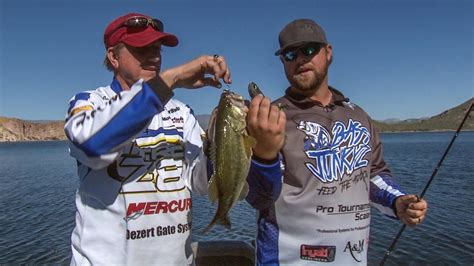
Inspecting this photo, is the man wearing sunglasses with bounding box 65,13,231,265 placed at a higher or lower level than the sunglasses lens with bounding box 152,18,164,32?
lower

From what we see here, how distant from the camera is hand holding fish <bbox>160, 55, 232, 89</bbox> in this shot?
281 cm

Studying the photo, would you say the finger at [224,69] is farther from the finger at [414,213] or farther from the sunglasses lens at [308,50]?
the finger at [414,213]

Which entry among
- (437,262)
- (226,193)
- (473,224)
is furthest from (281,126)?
(473,224)

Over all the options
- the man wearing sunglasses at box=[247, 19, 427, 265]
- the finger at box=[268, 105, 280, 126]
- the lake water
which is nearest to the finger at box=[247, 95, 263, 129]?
the finger at box=[268, 105, 280, 126]

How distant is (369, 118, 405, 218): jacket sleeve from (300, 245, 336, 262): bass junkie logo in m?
0.99

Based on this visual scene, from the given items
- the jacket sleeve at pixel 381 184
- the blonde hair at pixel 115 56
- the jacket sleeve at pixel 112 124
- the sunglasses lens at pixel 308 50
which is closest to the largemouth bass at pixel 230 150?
the jacket sleeve at pixel 112 124

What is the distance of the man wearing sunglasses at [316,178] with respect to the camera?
3523 mm

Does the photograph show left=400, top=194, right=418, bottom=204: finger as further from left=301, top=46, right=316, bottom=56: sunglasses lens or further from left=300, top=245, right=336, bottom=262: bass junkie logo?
left=301, top=46, right=316, bottom=56: sunglasses lens

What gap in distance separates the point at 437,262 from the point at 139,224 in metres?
12.6

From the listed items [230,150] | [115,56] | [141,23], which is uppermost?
[141,23]

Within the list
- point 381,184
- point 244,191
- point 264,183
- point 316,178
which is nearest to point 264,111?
point 264,183

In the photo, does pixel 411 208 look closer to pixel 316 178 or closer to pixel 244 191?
pixel 316 178

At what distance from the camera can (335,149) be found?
3.75 m

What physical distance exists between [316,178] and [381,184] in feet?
3.31
